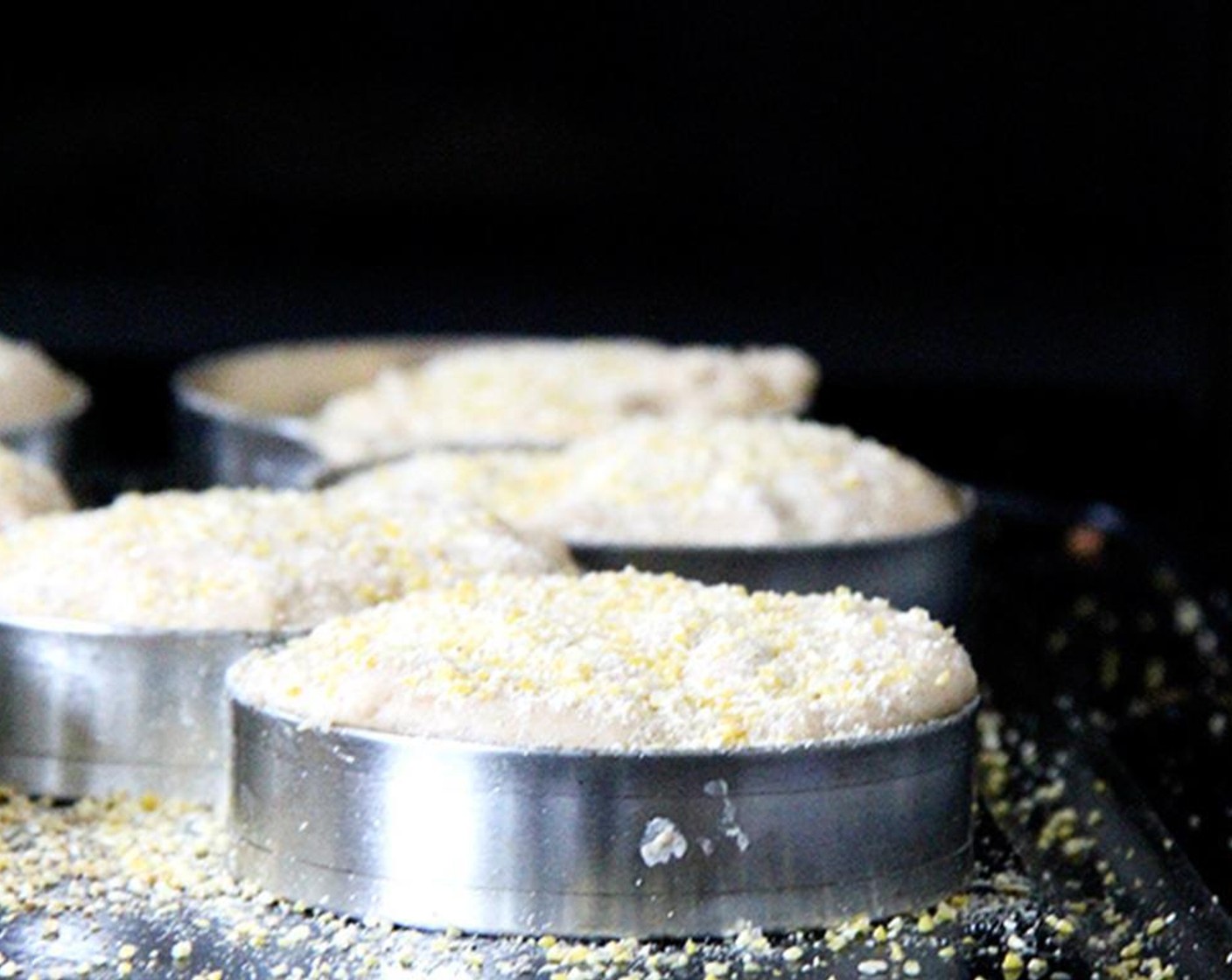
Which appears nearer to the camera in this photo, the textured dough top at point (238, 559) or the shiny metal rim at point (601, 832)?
the shiny metal rim at point (601, 832)

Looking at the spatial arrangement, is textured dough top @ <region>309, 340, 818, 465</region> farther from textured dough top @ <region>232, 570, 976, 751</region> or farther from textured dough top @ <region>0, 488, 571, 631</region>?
textured dough top @ <region>232, 570, 976, 751</region>

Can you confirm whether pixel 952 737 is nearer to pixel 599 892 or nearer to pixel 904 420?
pixel 599 892

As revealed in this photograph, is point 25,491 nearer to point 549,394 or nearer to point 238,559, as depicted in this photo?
point 238,559

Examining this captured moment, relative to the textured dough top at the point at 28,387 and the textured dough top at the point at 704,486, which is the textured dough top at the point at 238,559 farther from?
the textured dough top at the point at 28,387

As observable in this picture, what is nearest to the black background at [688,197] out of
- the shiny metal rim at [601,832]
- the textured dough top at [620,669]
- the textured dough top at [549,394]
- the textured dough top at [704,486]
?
the textured dough top at [549,394]

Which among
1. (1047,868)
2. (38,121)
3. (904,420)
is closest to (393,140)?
(38,121)

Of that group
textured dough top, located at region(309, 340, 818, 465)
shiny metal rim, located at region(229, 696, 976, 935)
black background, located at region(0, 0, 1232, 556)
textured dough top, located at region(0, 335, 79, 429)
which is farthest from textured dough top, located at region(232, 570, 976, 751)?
black background, located at region(0, 0, 1232, 556)
